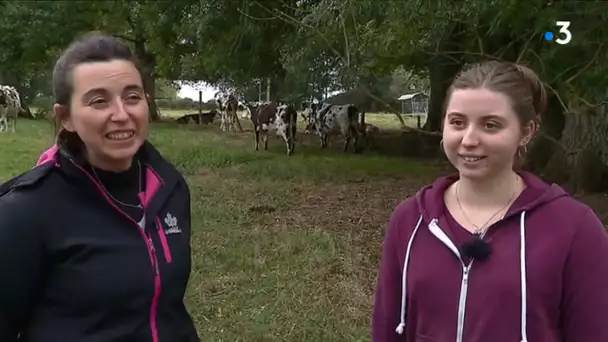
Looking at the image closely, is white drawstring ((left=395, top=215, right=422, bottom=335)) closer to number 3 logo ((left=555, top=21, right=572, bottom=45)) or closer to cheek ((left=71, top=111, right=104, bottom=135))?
cheek ((left=71, top=111, right=104, bottom=135))

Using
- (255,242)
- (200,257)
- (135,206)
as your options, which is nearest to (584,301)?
(135,206)

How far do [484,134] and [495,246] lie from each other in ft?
0.84

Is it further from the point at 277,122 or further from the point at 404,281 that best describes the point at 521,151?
the point at 277,122

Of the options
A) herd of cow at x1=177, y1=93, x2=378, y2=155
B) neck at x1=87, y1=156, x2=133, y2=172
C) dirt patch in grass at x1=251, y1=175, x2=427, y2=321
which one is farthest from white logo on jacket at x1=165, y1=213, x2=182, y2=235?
herd of cow at x1=177, y1=93, x2=378, y2=155

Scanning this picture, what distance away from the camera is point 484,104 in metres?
1.77

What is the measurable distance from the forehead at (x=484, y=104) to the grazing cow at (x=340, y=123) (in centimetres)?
1475

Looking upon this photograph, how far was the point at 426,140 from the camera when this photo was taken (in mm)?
15297

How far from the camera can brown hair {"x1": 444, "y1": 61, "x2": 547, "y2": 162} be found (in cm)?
179

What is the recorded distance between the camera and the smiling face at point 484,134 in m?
1.76

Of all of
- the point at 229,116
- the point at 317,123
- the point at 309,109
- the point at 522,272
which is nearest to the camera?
the point at 522,272

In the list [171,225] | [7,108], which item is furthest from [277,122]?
[171,225]

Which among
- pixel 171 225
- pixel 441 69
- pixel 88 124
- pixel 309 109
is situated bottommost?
pixel 309 109

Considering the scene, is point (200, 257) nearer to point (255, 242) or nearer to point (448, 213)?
point (255, 242)

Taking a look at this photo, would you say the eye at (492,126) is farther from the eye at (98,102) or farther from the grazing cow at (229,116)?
the grazing cow at (229,116)
